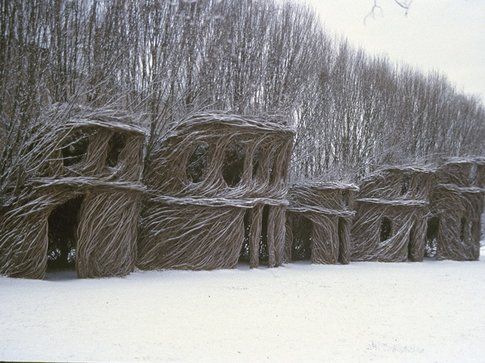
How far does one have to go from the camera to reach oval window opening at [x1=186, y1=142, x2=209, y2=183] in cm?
1230

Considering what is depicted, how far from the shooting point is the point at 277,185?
12.4 metres

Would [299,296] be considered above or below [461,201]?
below

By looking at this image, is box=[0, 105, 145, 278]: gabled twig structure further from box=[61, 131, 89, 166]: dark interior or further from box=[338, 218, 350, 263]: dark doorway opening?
box=[338, 218, 350, 263]: dark doorway opening

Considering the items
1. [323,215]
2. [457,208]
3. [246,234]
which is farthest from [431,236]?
[246,234]

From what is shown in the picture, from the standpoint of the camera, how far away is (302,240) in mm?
15211

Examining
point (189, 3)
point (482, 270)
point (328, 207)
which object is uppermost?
point (189, 3)

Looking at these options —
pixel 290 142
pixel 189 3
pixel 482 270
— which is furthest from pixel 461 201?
pixel 189 3

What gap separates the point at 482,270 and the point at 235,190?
24.7 ft

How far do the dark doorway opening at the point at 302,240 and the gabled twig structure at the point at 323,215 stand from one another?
191 millimetres

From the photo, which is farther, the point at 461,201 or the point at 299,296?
the point at 461,201

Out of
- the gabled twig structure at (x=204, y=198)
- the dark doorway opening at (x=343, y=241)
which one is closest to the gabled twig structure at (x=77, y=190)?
the gabled twig structure at (x=204, y=198)

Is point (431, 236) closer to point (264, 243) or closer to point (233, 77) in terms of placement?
point (264, 243)

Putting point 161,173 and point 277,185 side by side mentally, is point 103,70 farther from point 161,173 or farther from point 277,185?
point 277,185

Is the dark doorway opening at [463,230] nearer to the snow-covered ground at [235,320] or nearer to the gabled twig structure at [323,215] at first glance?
the gabled twig structure at [323,215]
